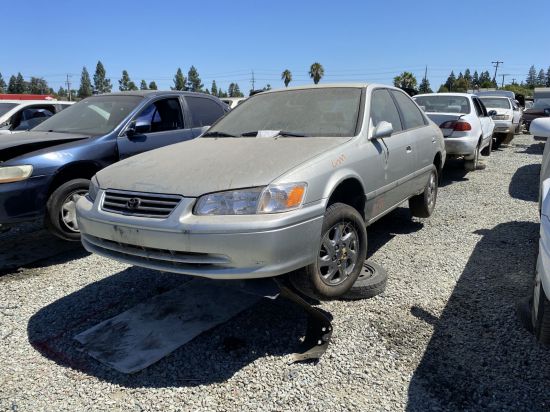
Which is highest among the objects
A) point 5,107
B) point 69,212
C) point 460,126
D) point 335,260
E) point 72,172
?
point 5,107

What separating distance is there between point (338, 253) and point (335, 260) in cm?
6

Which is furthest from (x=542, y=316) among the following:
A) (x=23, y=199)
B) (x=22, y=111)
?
(x=22, y=111)

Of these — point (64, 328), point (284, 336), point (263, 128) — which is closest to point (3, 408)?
point (64, 328)

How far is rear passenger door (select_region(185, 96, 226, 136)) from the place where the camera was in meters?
6.20

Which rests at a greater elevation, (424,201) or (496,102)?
(496,102)

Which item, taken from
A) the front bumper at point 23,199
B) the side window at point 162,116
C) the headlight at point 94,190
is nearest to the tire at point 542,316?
the headlight at point 94,190

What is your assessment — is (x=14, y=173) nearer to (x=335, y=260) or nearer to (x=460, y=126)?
(x=335, y=260)

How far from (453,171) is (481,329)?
7.24 metres

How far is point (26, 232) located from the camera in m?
5.70

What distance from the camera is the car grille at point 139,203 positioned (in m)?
2.79

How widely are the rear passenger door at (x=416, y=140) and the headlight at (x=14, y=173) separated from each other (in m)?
3.70

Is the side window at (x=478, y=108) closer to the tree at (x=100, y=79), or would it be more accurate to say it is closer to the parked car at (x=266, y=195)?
the parked car at (x=266, y=195)

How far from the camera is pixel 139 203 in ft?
9.48

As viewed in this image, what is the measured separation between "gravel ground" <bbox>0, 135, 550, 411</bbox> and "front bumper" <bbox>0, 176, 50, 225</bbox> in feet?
1.78
